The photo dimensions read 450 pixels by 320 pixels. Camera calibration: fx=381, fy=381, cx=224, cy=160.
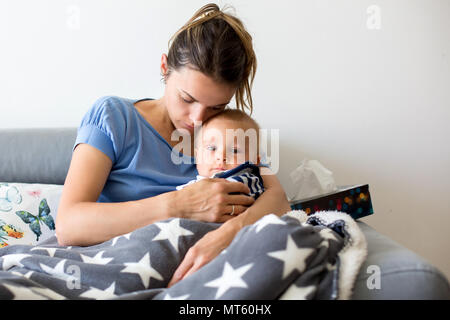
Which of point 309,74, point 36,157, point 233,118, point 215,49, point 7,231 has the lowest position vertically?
point 7,231

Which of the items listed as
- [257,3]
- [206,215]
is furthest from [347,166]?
[206,215]

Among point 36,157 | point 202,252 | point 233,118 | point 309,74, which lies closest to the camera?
point 202,252

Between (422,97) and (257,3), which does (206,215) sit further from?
(422,97)

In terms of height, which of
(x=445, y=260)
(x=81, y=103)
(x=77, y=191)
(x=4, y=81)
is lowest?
(x=445, y=260)

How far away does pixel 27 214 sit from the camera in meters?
1.42

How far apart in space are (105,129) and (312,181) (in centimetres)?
86

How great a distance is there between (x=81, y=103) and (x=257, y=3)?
914 mm

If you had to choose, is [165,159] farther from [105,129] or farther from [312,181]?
[312,181]

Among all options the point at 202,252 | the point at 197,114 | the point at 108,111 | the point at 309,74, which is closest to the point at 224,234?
the point at 202,252

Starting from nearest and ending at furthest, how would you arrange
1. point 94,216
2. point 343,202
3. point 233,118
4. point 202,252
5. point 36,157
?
point 202,252
point 94,216
point 233,118
point 343,202
point 36,157

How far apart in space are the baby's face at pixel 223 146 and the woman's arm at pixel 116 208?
14 centimetres

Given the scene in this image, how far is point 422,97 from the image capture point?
181 centimetres

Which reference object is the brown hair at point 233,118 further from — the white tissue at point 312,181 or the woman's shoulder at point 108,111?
the white tissue at point 312,181

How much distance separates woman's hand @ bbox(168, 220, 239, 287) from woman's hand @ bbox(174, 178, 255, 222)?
0.10 meters
